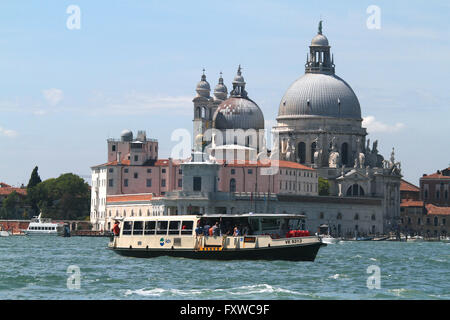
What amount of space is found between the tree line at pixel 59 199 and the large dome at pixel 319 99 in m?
23.8

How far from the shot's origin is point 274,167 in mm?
118438

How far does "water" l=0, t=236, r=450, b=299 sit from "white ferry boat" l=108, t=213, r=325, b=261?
515 millimetres

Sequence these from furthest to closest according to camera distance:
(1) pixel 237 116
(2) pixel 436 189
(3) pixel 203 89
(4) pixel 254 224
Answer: (2) pixel 436 189 < (3) pixel 203 89 < (1) pixel 237 116 < (4) pixel 254 224

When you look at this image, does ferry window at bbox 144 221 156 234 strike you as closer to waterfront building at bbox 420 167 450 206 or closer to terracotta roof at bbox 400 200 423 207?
terracotta roof at bbox 400 200 423 207

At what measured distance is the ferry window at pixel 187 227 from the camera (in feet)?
162

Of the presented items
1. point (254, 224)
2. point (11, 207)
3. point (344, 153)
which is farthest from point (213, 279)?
point (11, 207)

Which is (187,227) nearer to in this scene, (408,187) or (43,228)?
(43,228)

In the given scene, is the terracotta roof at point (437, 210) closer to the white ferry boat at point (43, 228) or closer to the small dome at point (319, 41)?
the small dome at point (319, 41)

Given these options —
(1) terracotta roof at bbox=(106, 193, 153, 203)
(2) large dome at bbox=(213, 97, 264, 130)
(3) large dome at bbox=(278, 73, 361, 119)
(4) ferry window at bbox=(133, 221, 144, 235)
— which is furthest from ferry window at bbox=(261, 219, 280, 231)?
(3) large dome at bbox=(278, 73, 361, 119)

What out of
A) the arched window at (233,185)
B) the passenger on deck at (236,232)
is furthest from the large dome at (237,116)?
the passenger on deck at (236,232)

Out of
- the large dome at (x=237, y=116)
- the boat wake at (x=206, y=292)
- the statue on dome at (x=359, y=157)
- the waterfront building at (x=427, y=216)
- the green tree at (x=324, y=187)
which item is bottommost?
the boat wake at (x=206, y=292)

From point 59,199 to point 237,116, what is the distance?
2118cm

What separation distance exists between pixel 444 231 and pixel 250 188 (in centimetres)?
3468
